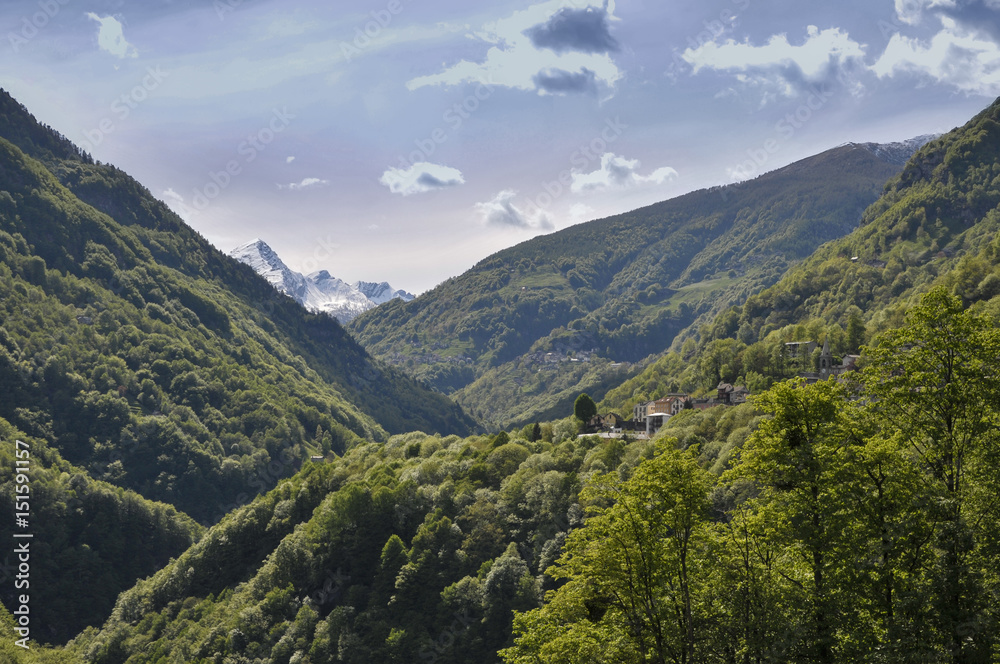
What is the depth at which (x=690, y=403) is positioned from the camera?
13525cm

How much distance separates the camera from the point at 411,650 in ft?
→ 310

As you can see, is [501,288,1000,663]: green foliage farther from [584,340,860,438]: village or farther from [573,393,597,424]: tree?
[573,393,597,424]: tree

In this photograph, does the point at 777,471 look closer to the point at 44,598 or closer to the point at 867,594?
the point at 867,594

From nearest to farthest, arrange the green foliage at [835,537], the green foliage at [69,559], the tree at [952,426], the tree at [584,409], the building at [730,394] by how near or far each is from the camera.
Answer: the tree at [952,426], the green foliage at [835,537], the building at [730,394], the tree at [584,409], the green foliage at [69,559]

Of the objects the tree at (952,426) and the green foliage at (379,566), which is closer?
the tree at (952,426)

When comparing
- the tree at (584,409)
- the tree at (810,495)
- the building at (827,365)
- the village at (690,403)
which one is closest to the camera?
the tree at (810,495)

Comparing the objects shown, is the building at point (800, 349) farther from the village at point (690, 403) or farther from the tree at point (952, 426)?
the tree at point (952, 426)

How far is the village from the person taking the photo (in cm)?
12850

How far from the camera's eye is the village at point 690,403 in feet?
422

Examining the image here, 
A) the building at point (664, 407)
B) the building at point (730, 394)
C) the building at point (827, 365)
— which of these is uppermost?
the building at point (827, 365)

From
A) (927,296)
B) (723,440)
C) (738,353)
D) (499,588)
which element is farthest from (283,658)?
(738,353)

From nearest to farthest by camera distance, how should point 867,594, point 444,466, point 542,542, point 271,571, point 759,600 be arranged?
1. point 867,594
2. point 759,600
3. point 542,542
4. point 271,571
5. point 444,466

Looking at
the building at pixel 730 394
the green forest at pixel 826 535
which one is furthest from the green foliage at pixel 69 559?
the green forest at pixel 826 535

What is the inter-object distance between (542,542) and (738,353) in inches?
3580
